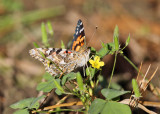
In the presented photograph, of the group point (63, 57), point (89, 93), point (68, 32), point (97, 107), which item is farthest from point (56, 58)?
point (68, 32)

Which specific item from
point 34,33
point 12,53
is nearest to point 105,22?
point 34,33

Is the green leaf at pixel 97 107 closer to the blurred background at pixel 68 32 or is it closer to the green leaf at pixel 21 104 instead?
the green leaf at pixel 21 104

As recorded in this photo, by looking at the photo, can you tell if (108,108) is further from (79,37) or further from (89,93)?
(79,37)

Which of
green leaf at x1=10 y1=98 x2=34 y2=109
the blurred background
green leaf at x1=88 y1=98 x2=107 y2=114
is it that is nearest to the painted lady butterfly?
green leaf at x1=10 y1=98 x2=34 y2=109

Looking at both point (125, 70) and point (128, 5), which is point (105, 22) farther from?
point (125, 70)

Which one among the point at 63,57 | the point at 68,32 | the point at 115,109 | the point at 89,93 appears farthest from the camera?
the point at 68,32

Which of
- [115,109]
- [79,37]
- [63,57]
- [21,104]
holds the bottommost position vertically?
[115,109]

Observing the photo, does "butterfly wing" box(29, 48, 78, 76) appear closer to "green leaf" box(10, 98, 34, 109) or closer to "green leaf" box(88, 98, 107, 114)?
"green leaf" box(10, 98, 34, 109)
